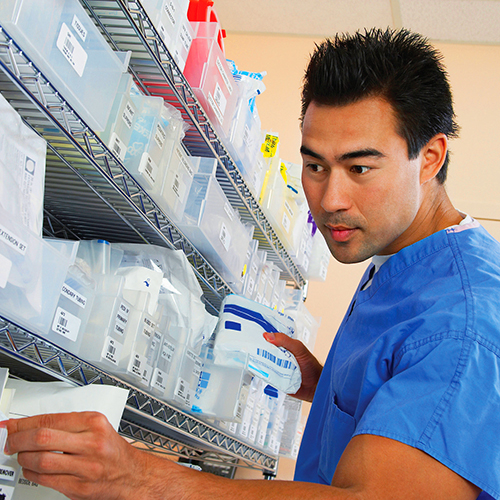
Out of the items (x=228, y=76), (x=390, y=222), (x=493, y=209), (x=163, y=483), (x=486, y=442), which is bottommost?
(x=163, y=483)

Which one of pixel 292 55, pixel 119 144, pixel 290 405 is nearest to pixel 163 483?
pixel 119 144

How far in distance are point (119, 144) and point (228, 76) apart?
69 centimetres

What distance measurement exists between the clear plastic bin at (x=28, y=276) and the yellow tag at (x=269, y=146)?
4.68 feet

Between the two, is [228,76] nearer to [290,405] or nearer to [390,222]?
[390,222]

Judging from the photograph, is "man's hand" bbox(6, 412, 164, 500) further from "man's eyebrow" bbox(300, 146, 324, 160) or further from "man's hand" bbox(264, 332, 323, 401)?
"man's hand" bbox(264, 332, 323, 401)

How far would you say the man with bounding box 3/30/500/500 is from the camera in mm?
851

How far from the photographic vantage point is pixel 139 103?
1.41 metres

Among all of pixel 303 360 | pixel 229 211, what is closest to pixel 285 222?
pixel 229 211

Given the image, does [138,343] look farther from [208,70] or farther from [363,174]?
[208,70]

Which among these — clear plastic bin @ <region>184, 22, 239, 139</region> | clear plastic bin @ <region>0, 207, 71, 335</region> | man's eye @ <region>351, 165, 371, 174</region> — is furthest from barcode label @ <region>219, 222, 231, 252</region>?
clear plastic bin @ <region>0, 207, 71, 335</region>

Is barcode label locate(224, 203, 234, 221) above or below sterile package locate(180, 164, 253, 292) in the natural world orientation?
above

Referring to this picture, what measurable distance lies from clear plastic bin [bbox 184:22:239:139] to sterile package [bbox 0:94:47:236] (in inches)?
26.8

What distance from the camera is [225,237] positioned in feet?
6.19

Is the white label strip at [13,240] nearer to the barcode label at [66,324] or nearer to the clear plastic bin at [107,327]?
the barcode label at [66,324]
